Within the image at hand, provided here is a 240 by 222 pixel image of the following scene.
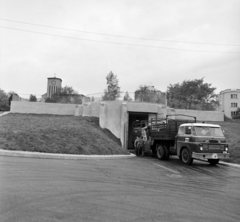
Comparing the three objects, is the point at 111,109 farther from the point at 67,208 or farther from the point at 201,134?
the point at 67,208

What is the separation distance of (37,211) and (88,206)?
3.33 ft

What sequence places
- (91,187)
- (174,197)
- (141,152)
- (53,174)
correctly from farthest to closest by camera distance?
(141,152) → (53,174) → (91,187) → (174,197)

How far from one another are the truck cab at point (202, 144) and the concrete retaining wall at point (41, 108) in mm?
18616

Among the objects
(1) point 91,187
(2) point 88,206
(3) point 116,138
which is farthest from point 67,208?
A: (3) point 116,138

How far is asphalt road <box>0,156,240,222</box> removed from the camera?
13.8 ft

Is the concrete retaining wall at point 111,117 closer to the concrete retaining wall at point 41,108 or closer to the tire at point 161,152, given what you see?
the concrete retaining wall at point 41,108

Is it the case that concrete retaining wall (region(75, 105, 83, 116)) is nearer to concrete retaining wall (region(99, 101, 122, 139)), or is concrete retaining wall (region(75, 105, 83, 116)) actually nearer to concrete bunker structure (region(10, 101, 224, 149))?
concrete bunker structure (region(10, 101, 224, 149))

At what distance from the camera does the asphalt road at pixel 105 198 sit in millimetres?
4219

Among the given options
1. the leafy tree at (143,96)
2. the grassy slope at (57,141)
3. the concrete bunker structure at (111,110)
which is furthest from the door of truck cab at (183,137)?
the leafy tree at (143,96)

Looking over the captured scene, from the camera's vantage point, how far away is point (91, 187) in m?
6.22

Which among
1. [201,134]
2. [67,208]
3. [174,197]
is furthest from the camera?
[201,134]

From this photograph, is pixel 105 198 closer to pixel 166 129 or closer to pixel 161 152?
pixel 161 152

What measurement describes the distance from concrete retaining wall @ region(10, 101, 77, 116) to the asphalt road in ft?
69.5

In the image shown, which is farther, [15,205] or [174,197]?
[174,197]
